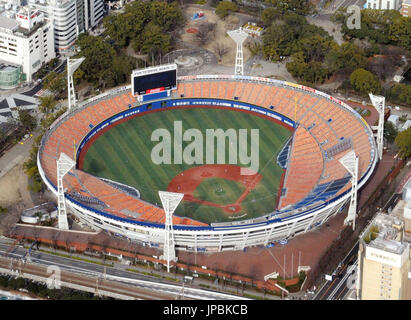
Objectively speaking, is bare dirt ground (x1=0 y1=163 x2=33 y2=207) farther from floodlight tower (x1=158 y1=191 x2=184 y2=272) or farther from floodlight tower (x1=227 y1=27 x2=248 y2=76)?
floodlight tower (x1=227 y1=27 x2=248 y2=76)

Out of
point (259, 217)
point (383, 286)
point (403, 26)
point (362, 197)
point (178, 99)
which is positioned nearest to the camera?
point (383, 286)

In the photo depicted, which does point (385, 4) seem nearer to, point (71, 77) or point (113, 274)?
point (71, 77)

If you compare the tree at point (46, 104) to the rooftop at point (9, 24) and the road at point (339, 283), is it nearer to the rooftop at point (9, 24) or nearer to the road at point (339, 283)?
the rooftop at point (9, 24)

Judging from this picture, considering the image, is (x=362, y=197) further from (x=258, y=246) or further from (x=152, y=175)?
(x=152, y=175)

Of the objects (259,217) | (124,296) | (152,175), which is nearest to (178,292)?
(124,296)

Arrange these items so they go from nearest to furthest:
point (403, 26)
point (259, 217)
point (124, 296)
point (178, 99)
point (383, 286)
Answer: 1. point (383, 286)
2. point (124, 296)
3. point (259, 217)
4. point (178, 99)
5. point (403, 26)

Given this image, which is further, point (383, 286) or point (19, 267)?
point (19, 267)

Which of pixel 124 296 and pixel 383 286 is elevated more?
pixel 383 286

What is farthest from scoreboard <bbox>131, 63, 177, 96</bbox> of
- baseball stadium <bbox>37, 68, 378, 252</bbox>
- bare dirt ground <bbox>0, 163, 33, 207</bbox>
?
bare dirt ground <bbox>0, 163, 33, 207</bbox>

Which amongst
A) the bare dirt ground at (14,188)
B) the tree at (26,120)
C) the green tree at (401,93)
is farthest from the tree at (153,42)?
the green tree at (401,93)
